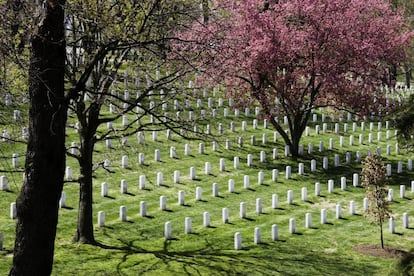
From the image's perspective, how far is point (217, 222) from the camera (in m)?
18.1

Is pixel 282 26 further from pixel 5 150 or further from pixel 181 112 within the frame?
pixel 5 150

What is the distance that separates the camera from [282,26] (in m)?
27.5

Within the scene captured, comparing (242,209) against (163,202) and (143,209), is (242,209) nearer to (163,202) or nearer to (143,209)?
(163,202)

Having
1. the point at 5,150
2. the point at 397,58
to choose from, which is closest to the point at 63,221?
the point at 5,150

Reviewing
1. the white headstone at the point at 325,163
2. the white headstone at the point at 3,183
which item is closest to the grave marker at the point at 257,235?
the white headstone at the point at 3,183

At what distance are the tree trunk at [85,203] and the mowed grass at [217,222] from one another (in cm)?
33

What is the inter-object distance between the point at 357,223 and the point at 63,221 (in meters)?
8.49

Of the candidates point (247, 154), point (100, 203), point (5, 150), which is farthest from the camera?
point (247, 154)

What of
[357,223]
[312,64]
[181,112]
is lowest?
[357,223]

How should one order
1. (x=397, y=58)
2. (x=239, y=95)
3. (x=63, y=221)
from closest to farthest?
(x=63, y=221) → (x=239, y=95) → (x=397, y=58)

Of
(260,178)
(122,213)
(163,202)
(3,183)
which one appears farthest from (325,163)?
(3,183)

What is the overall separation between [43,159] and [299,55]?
20.2m

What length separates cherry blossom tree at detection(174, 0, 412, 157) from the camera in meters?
27.1

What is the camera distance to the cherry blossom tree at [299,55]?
1067 inches
